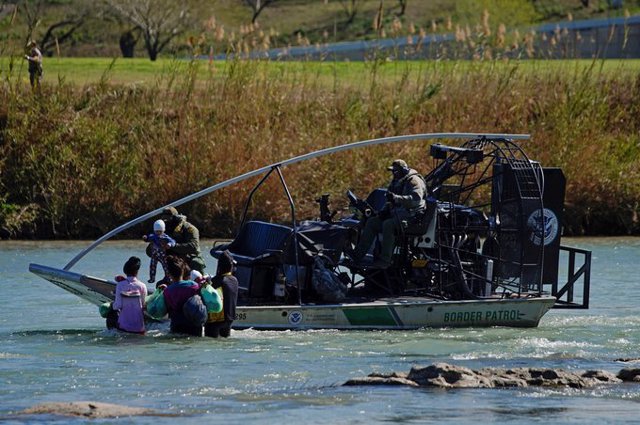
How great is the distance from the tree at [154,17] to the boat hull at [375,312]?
34293 millimetres

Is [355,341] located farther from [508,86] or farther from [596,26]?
[596,26]

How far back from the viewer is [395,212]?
2014 cm

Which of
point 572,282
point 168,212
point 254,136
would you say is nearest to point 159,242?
point 168,212

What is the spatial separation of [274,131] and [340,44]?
22.7 meters

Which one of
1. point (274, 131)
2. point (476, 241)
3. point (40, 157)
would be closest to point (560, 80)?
point (274, 131)

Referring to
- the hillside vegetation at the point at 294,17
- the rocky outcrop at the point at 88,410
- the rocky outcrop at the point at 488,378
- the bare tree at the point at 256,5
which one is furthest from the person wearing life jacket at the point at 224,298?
the bare tree at the point at 256,5

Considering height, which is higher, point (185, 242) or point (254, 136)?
point (254, 136)

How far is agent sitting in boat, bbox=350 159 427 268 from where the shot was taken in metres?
19.9

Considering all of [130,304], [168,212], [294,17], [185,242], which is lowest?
[130,304]

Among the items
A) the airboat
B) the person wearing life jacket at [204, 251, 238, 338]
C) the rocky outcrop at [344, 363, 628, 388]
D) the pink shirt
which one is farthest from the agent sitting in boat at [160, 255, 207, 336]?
the rocky outcrop at [344, 363, 628, 388]

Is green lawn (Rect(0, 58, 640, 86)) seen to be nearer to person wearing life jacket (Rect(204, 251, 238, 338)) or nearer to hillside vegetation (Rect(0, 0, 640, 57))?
hillside vegetation (Rect(0, 0, 640, 57))

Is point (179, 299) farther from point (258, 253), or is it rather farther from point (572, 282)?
point (572, 282)

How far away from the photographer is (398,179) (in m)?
20.3

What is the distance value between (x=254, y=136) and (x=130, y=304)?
14.1 metres
